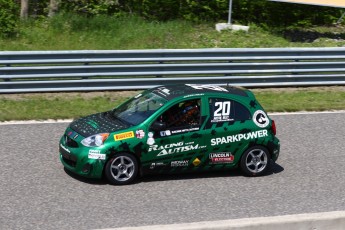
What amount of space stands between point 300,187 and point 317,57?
728cm

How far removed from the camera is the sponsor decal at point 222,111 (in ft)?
38.5

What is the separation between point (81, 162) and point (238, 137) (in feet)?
8.43

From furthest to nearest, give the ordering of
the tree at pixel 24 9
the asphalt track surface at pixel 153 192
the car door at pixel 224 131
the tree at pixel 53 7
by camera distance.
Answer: the tree at pixel 53 7 → the tree at pixel 24 9 → the car door at pixel 224 131 → the asphalt track surface at pixel 153 192

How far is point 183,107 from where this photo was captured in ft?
38.1

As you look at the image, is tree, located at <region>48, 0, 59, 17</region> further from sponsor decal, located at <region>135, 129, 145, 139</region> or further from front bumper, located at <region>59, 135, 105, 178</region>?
sponsor decal, located at <region>135, 129, 145, 139</region>

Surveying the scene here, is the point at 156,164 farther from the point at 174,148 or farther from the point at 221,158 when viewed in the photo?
the point at 221,158

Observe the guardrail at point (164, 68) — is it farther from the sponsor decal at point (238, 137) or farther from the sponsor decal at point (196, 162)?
the sponsor decal at point (196, 162)

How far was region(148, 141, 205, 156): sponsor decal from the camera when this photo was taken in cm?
1129

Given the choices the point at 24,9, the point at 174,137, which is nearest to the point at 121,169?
the point at 174,137

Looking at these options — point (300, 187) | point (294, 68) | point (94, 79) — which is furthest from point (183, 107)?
point (294, 68)

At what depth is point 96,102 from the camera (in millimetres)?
16125

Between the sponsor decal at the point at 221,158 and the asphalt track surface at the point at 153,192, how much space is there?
32 cm

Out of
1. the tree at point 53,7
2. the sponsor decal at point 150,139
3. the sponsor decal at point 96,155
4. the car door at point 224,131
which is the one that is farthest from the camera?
the tree at point 53,7

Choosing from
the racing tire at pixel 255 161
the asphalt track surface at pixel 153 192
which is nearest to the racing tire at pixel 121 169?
the asphalt track surface at pixel 153 192
